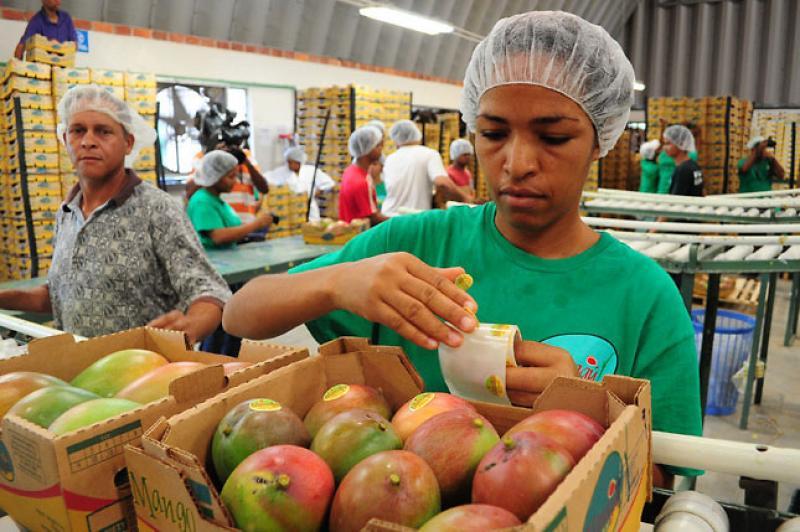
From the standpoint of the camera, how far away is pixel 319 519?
707mm

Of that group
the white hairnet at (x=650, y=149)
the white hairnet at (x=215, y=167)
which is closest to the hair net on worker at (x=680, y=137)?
the white hairnet at (x=650, y=149)

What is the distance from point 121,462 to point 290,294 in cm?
47

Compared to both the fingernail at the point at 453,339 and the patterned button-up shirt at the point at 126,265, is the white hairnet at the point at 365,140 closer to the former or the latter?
the patterned button-up shirt at the point at 126,265

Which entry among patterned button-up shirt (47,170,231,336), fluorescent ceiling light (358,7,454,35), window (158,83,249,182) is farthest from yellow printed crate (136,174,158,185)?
patterned button-up shirt (47,170,231,336)

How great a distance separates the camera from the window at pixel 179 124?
8062mm

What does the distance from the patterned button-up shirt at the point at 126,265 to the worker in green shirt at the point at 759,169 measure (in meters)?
9.00

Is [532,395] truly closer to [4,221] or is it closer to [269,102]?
[4,221]

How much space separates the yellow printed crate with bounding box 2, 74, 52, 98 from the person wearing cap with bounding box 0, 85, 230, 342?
13.4 ft

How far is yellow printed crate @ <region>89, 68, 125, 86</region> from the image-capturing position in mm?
6434

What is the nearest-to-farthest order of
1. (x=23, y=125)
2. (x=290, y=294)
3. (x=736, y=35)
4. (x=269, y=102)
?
(x=290, y=294)
(x=23, y=125)
(x=269, y=102)
(x=736, y=35)

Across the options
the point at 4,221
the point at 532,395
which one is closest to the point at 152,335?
the point at 532,395

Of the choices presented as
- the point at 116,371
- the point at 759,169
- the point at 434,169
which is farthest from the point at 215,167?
the point at 759,169

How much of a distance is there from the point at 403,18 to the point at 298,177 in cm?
295

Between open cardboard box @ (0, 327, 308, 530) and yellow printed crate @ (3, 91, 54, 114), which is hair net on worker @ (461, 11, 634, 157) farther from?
yellow printed crate @ (3, 91, 54, 114)
